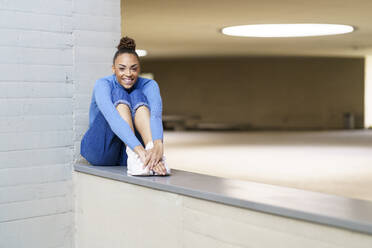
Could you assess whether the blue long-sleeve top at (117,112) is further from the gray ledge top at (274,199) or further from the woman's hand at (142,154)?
the gray ledge top at (274,199)

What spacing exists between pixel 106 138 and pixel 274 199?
1.50m

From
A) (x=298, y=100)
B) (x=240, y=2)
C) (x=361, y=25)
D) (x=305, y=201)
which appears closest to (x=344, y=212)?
(x=305, y=201)

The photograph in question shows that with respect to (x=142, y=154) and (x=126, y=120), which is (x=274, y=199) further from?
(x=126, y=120)

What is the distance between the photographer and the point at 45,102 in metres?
3.69

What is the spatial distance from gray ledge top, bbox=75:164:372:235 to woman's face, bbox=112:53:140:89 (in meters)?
0.67

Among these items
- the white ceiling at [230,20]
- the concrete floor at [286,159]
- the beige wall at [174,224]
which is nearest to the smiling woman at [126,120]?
the beige wall at [174,224]

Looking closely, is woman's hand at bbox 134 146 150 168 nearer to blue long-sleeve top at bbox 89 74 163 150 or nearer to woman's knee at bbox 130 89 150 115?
blue long-sleeve top at bbox 89 74 163 150

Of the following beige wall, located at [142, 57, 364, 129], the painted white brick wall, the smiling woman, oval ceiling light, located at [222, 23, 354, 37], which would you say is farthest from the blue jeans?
beige wall, located at [142, 57, 364, 129]

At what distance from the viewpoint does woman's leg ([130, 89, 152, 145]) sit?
3.38m

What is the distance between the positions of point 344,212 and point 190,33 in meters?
8.85

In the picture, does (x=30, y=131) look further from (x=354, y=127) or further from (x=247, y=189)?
(x=354, y=127)

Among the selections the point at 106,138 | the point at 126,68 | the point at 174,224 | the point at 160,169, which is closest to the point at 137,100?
the point at 126,68

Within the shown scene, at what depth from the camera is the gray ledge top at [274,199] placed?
1997 mm

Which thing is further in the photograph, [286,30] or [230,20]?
[286,30]
